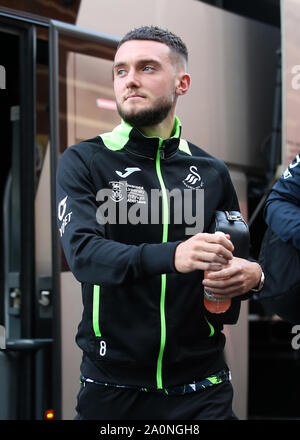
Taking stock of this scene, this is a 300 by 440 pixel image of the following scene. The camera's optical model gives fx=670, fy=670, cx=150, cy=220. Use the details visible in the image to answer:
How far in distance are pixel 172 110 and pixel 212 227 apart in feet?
1.13

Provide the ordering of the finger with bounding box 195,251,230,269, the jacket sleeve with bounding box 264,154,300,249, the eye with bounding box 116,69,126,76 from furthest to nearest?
the jacket sleeve with bounding box 264,154,300,249, the eye with bounding box 116,69,126,76, the finger with bounding box 195,251,230,269

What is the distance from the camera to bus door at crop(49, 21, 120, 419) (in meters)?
2.62

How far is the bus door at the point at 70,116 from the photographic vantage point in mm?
2625

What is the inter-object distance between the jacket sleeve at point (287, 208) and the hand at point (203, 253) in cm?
65

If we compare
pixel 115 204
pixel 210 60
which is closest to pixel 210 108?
pixel 210 60

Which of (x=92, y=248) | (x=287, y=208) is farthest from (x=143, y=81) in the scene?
(x=287, y=208)

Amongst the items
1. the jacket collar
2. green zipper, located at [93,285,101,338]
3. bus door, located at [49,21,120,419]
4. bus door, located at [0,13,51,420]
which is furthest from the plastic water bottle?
bus door, located at [0,13,51,420]

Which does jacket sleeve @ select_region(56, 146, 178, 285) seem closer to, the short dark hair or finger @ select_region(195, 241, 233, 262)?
finger @ select_region(195, 241, 233, 262)

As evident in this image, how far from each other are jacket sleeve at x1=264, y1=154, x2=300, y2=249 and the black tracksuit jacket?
16.5 inches

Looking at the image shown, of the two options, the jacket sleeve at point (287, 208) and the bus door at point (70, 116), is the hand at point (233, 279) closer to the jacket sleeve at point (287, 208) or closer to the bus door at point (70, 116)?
the jacket sleeve at point (287, 208)

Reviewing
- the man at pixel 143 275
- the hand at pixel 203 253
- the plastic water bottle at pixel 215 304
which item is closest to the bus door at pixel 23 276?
the man at pixel 143 275

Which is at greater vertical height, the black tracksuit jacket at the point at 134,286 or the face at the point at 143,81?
the face at the point at 143,81

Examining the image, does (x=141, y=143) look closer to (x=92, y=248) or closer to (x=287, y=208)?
(x=92, y=248)

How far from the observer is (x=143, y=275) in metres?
1.51
